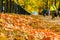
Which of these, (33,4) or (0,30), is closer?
(0,30)

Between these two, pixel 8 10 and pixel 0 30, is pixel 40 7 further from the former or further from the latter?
pixel 0 30

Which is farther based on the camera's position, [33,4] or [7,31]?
[33,4]

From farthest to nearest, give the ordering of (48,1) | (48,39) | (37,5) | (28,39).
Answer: (37,5) < (48,1) < (48,39) < (28,39)

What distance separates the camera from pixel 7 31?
25.2 feet

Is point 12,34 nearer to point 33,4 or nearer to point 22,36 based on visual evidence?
point 22,36

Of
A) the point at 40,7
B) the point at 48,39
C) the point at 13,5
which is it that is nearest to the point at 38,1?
the point at 40,7

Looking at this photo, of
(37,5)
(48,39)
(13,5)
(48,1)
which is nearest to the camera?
(48,39)

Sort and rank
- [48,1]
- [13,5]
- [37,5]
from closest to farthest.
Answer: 1. [13,5]
2. [48,1]
3. [37,5]

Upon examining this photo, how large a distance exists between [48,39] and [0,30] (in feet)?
5.01

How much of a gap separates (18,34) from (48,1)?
41.7m

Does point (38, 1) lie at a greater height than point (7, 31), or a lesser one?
lesser

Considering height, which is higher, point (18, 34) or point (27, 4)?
point (18, 34)

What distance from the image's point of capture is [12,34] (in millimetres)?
7461

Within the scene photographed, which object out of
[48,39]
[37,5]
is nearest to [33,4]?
[37,5]
